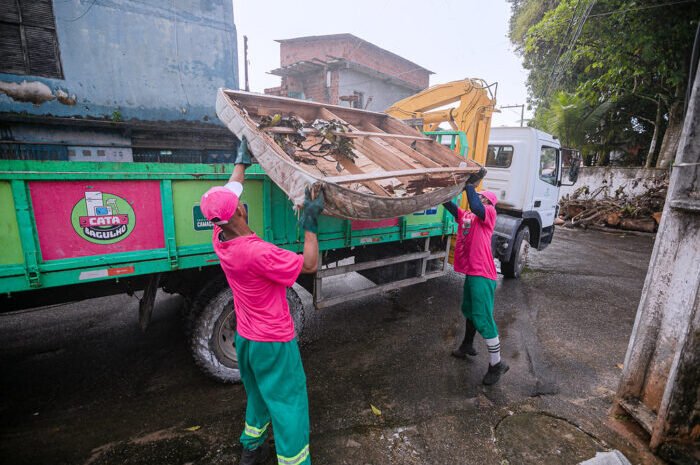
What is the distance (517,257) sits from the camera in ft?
20.2

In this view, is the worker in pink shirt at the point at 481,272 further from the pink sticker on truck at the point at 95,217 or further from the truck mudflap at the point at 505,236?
the truck mudflap at the point at 505,236

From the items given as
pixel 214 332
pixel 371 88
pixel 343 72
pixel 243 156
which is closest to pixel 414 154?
pixel 243 156

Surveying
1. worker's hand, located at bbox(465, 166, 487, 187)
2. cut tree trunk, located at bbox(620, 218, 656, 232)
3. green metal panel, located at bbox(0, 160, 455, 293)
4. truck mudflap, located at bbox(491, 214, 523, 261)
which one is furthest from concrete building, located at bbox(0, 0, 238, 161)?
cut tree trunk, located at bbox(620, 218, 656, 232)

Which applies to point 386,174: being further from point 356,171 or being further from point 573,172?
point 573,172

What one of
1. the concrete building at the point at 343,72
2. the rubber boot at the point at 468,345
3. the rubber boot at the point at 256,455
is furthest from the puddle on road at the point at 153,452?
the concrete building at the point at 343,72

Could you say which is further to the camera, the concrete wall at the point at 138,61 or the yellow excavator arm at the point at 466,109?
the concrete wall at the point at 138,61

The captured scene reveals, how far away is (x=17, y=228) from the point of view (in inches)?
85.0

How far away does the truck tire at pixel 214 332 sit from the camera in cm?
296

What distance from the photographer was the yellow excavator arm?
5.48 meters

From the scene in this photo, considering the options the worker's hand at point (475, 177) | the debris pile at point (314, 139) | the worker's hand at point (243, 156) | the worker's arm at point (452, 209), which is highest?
the debris pile at point (314, 139)

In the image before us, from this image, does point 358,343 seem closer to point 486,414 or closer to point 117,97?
point 486,414

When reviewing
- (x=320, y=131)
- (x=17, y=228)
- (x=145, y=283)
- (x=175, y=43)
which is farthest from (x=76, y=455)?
(x=175, y=43)

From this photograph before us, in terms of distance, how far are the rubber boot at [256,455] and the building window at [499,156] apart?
5752 mm

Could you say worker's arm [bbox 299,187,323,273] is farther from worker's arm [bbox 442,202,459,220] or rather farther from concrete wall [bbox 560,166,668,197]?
concrete wall [bbox 560,166,668,197]
